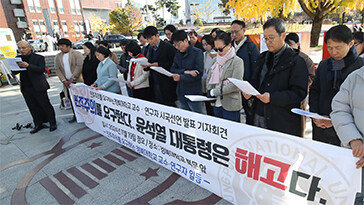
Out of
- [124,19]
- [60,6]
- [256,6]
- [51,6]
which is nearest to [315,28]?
[256,6]

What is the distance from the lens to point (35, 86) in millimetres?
4633

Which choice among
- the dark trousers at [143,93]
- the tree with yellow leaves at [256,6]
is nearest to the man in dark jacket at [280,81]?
the dark trousers at [143,93]

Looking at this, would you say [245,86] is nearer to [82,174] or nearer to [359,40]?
[359,40]

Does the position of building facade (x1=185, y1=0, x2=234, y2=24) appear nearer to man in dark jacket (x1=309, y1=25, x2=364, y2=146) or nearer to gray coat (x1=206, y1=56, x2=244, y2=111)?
gray coat (x1=206, y1=56, x2=244, y2=111)

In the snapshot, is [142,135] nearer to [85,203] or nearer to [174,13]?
[85,203]

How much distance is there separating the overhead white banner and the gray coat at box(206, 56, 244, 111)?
24.1 inches

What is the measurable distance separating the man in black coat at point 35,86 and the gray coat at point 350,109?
5056mm

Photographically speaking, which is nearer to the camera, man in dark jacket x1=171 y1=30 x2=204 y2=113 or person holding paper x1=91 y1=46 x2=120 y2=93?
man in dark jacket x1=171 y1=30 x2=204 y2=113

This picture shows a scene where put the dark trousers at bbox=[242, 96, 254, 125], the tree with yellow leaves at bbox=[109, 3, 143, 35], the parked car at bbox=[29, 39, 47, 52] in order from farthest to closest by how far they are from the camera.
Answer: the tree with yellow leaves at bbox=[109, 3, 143, 35] → the parked car at bbox=[29, 39, 47, 52] → the dark trousers at bbox=[242, 96, 254, 125]

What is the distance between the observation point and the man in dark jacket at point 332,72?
185 centimetres

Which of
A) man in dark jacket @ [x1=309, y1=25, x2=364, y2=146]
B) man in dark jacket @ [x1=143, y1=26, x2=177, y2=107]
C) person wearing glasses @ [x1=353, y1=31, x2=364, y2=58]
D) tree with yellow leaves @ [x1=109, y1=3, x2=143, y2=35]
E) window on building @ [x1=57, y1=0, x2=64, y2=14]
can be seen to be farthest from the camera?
tree with yellow leaves @ [x1=109, y1=3, x2=143, y2=35]

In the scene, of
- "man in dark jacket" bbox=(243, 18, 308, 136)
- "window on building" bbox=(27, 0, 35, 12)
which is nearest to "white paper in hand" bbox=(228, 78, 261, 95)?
"man in dark jacket" bbox=(243, 18, 308, 136)

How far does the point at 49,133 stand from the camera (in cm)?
492

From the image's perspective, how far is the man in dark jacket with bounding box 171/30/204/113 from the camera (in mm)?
3246
